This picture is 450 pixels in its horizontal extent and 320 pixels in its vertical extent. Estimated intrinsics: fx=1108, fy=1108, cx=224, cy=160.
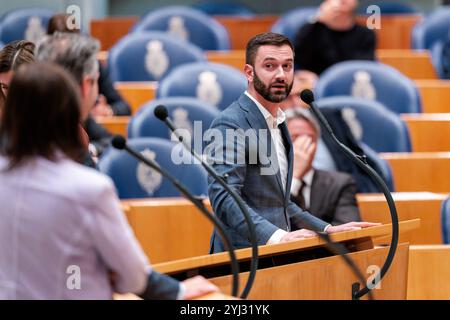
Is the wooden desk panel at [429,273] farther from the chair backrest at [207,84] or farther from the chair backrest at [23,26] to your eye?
the chair backrest at [23,26]

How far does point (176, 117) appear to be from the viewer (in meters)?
3.78

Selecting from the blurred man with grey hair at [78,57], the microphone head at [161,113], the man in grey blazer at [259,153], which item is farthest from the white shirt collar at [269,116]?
the blurred man with grey hair at [78,57]

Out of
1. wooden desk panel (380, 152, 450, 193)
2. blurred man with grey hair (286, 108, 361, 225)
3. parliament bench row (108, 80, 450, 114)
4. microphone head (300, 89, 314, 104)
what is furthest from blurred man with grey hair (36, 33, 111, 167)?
parliament bench row (108, 80, 450, 114)

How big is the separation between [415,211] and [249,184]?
1.06m

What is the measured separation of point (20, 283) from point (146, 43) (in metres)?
3.19

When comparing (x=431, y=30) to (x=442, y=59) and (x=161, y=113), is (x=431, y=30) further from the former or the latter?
(x=161, y=113)

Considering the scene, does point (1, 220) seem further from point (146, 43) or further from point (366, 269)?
point (146, 43)

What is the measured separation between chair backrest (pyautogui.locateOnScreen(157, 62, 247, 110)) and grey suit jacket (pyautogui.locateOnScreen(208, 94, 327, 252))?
71.8 inches

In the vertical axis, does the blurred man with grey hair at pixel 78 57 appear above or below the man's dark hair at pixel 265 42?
above

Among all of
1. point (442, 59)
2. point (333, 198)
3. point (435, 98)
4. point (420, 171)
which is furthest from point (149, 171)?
point (442, 59)

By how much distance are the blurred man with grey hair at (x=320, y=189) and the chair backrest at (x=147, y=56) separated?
141 cm

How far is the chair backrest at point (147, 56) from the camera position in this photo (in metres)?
4.59

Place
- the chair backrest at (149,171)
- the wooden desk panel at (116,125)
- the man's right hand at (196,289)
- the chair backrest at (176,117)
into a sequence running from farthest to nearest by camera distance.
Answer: the wooden desk panel at (116,125) < the chair backrest at (176,117) < the chair backrest at (149,171) < the man's right hand at (196,289)

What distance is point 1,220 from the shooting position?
1472 millimetres
